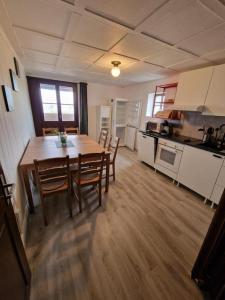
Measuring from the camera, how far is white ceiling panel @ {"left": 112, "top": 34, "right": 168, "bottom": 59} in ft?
5.41

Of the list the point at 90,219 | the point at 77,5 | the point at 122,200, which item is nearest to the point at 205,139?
the point at 122,200

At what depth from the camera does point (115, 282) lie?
1232 millimetres

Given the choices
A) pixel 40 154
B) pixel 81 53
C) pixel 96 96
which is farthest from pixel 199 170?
pixel 96 96

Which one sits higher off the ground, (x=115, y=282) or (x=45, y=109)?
(x=45, y=109)

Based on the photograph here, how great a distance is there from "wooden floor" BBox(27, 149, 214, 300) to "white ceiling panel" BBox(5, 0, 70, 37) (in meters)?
2.36

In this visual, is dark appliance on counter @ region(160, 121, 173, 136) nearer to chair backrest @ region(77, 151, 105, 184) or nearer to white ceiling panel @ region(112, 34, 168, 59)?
white ceiling panel @ region(112, 34, 168, 59)

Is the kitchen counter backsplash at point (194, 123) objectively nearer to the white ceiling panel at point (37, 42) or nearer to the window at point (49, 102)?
the white ceiling panel at point (37, 42)

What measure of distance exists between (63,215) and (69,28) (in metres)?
2.39

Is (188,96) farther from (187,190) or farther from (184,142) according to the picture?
(187,190)

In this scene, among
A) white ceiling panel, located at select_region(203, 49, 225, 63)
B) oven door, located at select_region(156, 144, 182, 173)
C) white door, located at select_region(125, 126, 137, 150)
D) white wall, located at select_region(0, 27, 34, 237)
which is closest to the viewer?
white wall, located at select_region(0, 27, 34, 237)

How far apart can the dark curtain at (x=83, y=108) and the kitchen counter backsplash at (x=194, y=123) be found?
2907mm

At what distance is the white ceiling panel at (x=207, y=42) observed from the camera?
1455 millimetres

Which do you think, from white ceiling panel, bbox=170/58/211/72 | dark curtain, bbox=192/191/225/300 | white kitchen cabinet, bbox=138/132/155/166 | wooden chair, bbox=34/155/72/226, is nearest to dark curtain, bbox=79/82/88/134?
white kitchen cabinet, bbox=138/132/155/166

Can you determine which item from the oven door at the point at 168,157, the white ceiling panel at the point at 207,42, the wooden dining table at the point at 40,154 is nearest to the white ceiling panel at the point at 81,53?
the white ceiling panel at the point at 207,42
